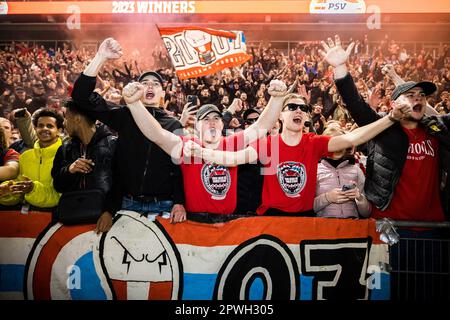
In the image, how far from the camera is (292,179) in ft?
11.0

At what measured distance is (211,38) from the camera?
816 centimetres

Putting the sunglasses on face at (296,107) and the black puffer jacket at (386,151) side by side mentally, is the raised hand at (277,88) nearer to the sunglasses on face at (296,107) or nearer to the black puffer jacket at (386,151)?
the sunglasses on face at (296,107)

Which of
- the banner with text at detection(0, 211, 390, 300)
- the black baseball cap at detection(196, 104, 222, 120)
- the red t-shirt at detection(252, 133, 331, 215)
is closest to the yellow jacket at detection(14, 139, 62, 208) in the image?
the banner with text at detection(0, 211, 390, 300)

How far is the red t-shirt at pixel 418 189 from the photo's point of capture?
338 centimetres

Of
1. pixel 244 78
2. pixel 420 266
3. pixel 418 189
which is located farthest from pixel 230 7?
pixel 420 266

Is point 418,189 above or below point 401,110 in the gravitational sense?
below

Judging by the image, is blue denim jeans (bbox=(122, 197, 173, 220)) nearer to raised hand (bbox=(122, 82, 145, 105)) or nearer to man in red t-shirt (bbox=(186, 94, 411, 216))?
man in red t-shirt (bbox=(186, 94, 411, 216))

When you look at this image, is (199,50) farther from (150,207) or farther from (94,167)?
(150,207)

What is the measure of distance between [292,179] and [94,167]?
4.98ft

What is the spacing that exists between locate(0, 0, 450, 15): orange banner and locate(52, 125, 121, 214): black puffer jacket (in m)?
14.9

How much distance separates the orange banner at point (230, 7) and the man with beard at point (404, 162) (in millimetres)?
14192

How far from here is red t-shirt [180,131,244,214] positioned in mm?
3391
